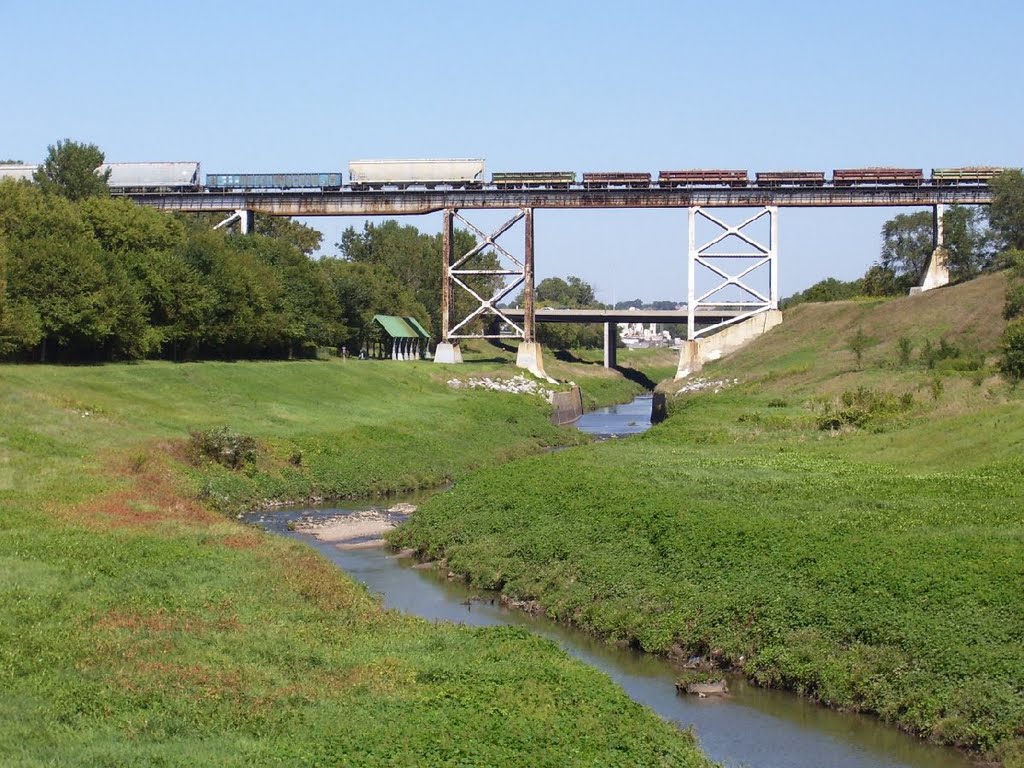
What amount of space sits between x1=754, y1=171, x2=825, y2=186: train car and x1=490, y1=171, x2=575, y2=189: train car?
15021mm

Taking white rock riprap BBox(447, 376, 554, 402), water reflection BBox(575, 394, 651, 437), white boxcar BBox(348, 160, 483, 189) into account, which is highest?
white boxcar BBox(348, 160, 483, 189)

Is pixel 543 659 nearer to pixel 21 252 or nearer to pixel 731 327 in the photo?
pixel 21 252

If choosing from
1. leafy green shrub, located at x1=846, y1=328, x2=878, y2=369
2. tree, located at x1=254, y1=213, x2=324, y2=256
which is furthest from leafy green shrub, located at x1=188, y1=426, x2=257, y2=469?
tree, located at x1=254, y1=213, x2=324, y2=256

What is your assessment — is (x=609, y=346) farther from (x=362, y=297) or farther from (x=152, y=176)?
(x=152, y=176)

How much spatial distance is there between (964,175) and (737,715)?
89314 mm

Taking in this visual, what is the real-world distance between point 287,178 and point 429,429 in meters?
46.2

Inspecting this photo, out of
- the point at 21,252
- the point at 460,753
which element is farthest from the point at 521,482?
the point at 21,252

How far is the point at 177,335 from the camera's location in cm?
8200

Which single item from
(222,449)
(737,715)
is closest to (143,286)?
(222,449)

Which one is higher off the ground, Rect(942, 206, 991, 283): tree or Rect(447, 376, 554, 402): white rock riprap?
Rect(942, 206, 991, 283): tree

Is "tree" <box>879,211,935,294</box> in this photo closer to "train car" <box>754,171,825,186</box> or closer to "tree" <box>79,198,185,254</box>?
"train car" <box>754,171,825,186</box>

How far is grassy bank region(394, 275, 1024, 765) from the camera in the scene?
23.7 metres

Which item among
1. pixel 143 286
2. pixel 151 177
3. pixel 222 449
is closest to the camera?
pixel 222 449

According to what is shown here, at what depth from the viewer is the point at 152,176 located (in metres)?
114
